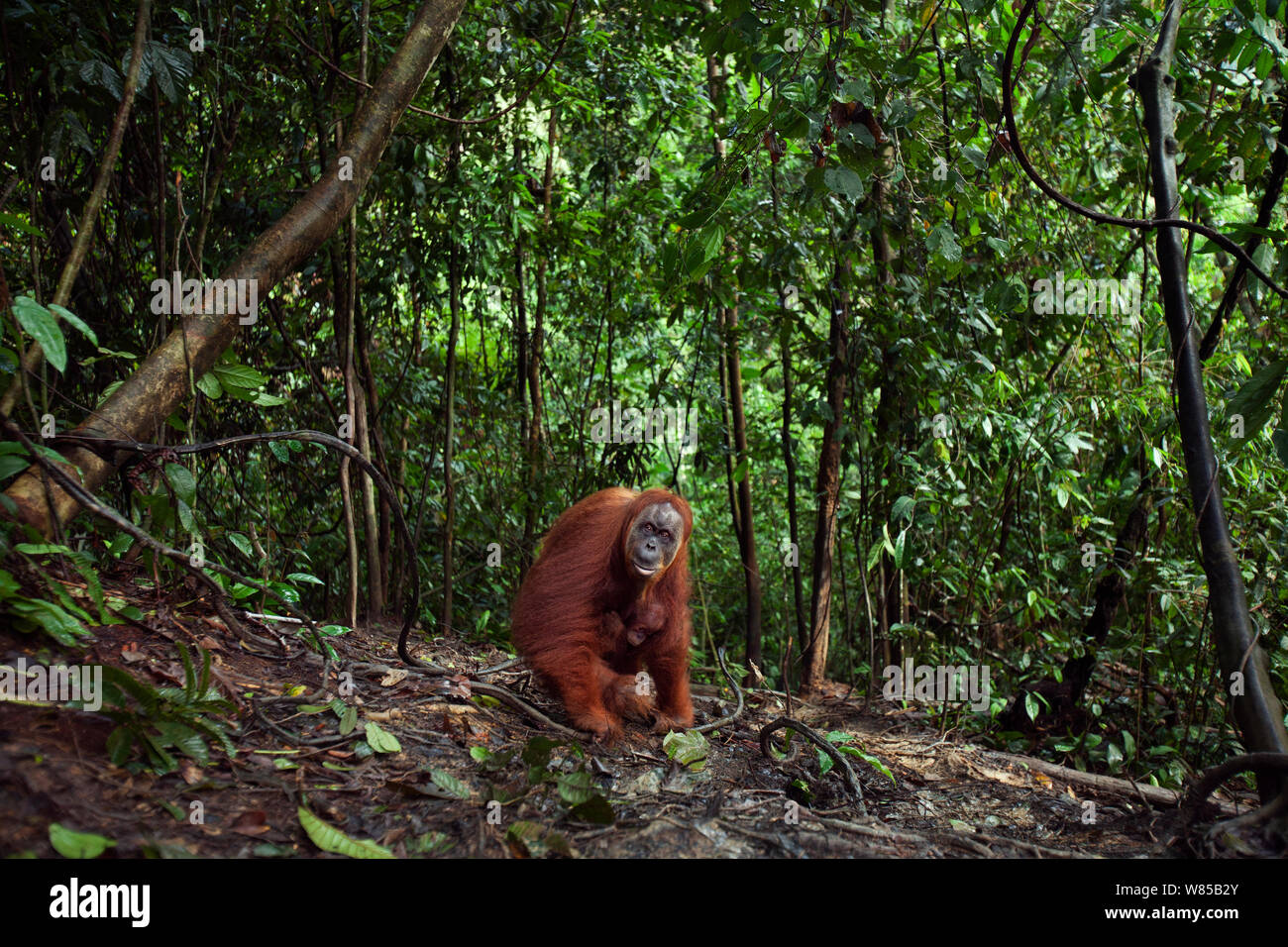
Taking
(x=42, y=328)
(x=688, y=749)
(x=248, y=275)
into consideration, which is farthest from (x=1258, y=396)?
Answer: (x=42, y=328)

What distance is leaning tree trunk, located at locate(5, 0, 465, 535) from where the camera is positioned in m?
2.88

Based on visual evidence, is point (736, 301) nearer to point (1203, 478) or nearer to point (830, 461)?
point (830, 461)

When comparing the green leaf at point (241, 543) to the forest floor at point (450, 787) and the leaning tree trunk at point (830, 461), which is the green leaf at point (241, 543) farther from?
the leaning tree trunk at point (830, 461)

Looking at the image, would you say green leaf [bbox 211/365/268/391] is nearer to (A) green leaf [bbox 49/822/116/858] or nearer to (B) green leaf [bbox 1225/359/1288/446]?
(A) green leaf [bbox 49/822/116/858]

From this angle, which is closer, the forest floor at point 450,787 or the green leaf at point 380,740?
the forest floor at point 450,787

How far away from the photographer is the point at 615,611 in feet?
15.1

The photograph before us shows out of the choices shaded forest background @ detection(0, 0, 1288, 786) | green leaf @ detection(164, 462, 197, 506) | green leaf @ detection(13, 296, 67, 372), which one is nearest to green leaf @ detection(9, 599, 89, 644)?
shaded forest background @ detection(0, 0, 1288, 786)

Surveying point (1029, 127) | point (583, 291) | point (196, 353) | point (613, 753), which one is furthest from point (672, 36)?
point (613, 753)

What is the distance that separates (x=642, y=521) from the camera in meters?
4.41

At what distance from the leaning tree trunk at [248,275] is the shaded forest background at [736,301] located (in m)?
0.11

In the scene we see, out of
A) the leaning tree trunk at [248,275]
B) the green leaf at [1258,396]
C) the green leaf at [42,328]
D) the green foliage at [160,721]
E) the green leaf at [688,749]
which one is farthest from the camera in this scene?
the green leaf at [688,749]

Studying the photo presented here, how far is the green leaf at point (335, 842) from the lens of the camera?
215 centimetres

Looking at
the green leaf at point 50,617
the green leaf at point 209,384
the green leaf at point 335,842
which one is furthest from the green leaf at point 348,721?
the green leaf at point 209,384

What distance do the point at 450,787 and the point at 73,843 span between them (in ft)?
3.56
